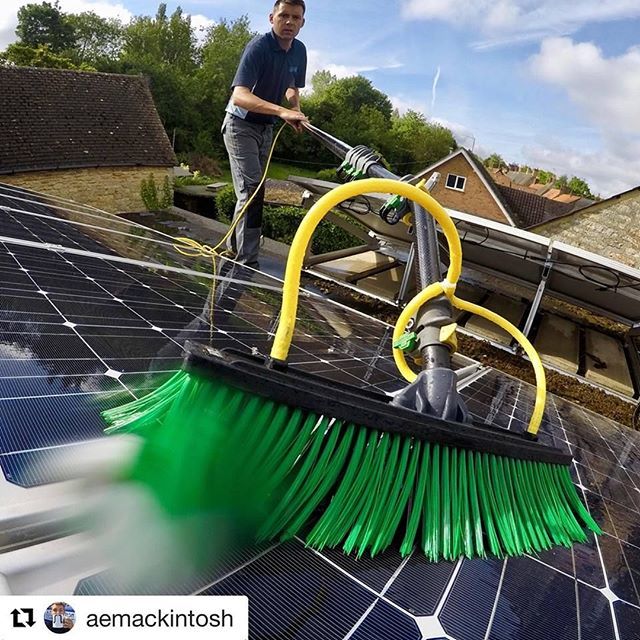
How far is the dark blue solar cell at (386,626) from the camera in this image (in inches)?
47.7

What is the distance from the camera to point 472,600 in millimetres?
1435

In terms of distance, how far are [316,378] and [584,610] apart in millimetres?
1165

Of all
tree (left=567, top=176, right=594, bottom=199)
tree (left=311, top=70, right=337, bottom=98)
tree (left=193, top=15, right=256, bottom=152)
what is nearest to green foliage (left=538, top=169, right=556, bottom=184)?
tree (left=567, top=176, right=594, bottom=199)

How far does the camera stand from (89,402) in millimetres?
1678

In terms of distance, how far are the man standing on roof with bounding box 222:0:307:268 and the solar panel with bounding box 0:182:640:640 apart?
81.8 inches

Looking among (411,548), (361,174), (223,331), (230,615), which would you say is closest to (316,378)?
(411,548)

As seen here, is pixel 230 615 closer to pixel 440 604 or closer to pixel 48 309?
pixel 440 604

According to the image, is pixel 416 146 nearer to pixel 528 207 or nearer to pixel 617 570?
pixel 528 207

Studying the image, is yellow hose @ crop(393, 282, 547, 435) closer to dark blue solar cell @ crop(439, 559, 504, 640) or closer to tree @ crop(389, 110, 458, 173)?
dark blue solar cell @ crop(439, 559, 504, 640)

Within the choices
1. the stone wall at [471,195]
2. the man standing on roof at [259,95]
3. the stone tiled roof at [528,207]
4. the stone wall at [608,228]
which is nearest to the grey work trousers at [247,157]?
the man standing on roof at [259,95]
